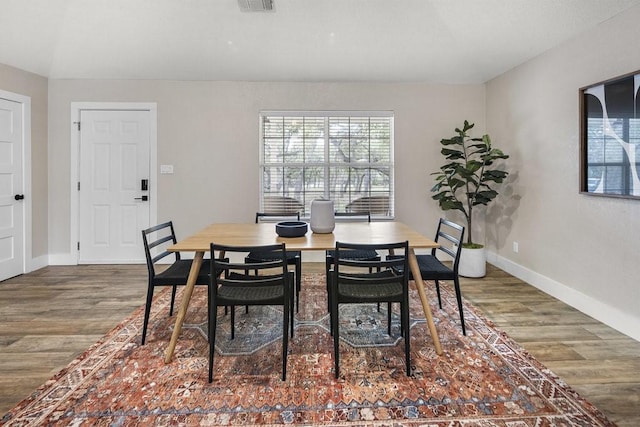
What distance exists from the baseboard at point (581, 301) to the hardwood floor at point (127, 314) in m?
0.07

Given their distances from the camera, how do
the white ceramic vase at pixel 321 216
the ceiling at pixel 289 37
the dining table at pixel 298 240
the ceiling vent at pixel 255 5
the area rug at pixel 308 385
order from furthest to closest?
the ceiling at pixel 289 37
the ceiling vent at pixel 255 5
the white ceramic vase at pixel 321 216
the dining table at pixel 298 240
the area rug at pixel 308 385

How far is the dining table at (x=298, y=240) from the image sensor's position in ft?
7.23

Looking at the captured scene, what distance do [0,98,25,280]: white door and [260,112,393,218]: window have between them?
270cm

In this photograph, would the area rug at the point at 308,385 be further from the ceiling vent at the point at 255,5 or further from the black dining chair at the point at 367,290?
the ceiling vent at the point at 255,5

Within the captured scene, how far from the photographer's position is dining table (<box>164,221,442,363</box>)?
2.20 meters

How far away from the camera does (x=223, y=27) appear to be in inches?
144

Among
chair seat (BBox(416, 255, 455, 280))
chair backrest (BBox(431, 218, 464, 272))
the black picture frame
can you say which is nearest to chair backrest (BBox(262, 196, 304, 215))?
chair backrest (BBox(431, 218, 464, 272))

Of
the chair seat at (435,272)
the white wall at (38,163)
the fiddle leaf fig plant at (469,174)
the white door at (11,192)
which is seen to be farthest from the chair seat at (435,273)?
the white wall at (38,163)

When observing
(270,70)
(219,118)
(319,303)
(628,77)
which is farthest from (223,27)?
(628,77)

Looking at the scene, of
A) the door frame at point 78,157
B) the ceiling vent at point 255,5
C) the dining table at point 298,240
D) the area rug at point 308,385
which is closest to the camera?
the area rug at point 308,385

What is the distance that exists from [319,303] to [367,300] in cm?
119

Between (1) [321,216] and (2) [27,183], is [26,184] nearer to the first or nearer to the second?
(2) [27,183]

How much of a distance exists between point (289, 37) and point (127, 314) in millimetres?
3069

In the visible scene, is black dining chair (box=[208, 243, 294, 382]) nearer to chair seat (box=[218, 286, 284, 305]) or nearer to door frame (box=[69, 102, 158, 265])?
chair seat (box=[218, 286, 284, 305])
